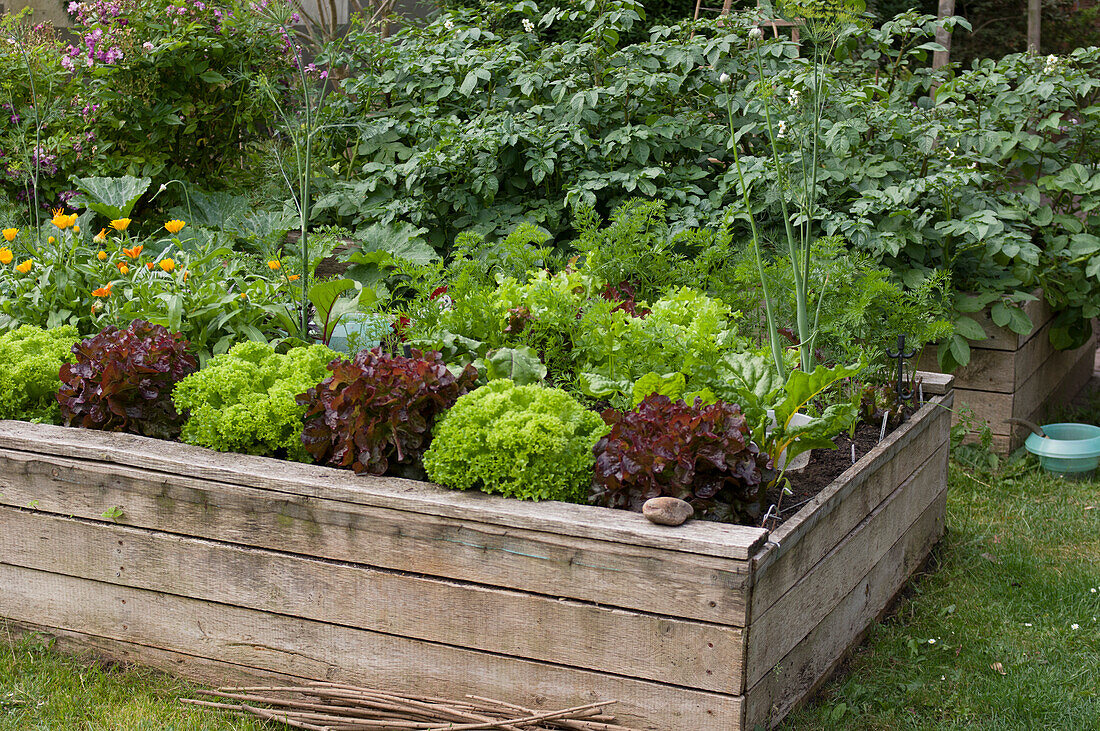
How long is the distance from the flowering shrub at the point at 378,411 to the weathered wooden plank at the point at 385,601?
0.27 meters

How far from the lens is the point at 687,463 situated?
2.08 metres

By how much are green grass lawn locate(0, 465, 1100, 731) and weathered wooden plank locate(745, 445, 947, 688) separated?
22cm

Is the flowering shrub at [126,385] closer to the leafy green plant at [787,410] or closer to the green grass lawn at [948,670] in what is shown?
the green grass lawn at [948,670]

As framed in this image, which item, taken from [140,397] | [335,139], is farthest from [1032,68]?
[140,397]

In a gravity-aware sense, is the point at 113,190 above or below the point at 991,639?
above

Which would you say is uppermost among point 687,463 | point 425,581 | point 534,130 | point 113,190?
point 534,130

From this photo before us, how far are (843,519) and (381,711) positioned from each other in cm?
117

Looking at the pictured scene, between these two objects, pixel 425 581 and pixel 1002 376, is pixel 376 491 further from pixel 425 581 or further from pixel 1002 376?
pixel 1002 376

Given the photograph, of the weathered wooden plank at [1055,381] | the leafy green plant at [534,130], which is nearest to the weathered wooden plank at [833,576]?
the weathered wooden plank at [1055,381]

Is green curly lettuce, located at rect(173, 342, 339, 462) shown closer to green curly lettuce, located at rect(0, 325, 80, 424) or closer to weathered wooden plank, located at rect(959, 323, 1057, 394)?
green curly lettuce, located at rect(0, 325, 80, 424)

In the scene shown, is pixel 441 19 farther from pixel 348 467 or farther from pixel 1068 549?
pixel 1068 549

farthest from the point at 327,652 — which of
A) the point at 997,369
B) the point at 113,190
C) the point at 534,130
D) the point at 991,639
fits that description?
the point at 997,369

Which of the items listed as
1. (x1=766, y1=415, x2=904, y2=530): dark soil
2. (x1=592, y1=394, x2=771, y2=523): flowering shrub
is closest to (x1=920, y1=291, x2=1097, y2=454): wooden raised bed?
(x1=766, y1=415, x2=904, y2=530): dark soil

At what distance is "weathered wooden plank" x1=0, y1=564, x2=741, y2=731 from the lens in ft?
6.55
